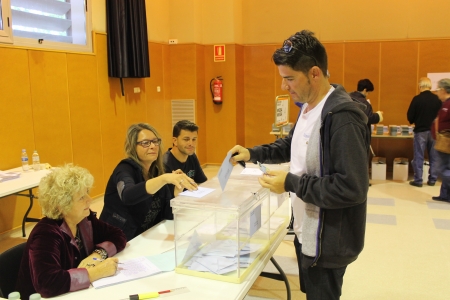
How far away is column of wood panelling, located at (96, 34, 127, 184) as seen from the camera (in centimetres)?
588

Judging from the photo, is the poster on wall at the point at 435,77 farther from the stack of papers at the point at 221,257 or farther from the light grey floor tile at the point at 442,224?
the stack of papers at the point at 221,257

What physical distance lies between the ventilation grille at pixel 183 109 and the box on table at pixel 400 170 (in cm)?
351

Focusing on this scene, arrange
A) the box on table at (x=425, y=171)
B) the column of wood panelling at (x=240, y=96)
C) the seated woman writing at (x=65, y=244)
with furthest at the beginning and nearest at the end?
the column of wood panelling at (x=240, y=96) → the box on table at (x=425, y=171) → the seated woman writing at (x=65, y=244)

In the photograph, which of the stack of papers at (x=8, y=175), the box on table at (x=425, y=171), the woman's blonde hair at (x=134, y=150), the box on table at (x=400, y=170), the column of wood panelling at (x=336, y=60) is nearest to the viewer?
the woman's blonde hair at (x=134, y=150)

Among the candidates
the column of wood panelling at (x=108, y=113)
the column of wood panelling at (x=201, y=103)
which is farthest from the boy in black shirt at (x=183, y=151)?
the column of wood panelling at (x=201, y=103)

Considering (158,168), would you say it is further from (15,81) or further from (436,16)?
(436,16)

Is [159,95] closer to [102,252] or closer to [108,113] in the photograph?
[108,113]

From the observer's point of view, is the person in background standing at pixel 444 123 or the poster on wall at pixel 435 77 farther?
the poster on wall at pixel 435 77

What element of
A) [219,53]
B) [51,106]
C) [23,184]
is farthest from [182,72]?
[23,184]

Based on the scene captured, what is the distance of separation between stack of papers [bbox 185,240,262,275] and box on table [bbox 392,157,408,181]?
5486 mm

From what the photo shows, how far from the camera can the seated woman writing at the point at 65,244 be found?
176 cm

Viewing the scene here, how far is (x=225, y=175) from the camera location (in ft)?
6.33

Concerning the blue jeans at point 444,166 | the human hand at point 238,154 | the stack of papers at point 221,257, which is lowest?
the blue jeans at point 444,166

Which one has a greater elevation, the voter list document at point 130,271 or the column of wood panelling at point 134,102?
the column of wood panelling at point 134,102
